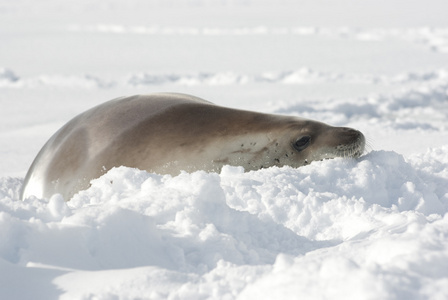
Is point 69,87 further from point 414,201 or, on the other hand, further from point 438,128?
point 414,201

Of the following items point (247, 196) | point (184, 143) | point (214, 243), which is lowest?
point (184, 143)

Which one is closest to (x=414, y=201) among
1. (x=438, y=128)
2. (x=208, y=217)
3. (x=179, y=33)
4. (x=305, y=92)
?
(x=208, y=217)

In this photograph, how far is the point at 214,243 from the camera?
160cm

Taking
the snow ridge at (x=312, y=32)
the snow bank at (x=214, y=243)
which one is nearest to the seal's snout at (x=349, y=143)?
the snow bank at (x=214, y=243)

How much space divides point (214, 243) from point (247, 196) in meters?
0.58

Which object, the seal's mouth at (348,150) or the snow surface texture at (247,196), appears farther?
the seal's mouth at (348,150)

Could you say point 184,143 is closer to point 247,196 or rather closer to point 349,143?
point 349,143

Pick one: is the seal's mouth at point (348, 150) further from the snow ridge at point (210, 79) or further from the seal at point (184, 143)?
the snow ridge at point (210, 79)

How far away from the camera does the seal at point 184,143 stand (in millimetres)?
2850

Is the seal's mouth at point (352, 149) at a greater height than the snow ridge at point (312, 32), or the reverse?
the seal's mouth at point (352, 149)

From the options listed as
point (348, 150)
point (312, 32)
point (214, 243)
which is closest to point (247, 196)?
point (214, 243)

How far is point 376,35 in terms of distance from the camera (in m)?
10.3

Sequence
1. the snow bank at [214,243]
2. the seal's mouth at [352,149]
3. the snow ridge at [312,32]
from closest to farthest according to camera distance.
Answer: the snow bank at [214,243], the seal's mouth at [352,149], the snow ridge at [312,32]

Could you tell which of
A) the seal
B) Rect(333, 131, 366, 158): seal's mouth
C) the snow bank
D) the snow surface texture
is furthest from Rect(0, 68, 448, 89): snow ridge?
the snow bank
